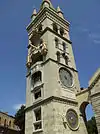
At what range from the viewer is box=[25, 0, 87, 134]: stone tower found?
21422 mm

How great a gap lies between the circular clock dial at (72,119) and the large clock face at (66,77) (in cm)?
409

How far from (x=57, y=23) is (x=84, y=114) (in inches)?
682

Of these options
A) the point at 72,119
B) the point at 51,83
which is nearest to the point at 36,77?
the point at 51,83

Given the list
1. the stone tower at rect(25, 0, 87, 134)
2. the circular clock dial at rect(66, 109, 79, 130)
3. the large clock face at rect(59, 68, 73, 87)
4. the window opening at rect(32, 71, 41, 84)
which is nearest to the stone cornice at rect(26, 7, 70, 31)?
the stone tower at rect(25, 0, 87, 134)

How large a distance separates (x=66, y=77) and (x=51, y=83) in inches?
155

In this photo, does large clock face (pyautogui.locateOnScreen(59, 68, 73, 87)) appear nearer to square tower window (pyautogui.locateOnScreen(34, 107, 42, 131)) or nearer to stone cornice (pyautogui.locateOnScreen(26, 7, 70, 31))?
square tower window (pyautogui.locateOnScreen(34, 107, 42, 131))

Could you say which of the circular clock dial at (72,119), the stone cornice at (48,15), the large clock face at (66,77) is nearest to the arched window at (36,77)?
the large clock face at (66,77)

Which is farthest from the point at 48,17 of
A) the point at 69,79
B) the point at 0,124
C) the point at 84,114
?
the point at 0,124

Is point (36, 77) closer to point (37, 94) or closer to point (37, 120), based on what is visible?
point (37, 94)

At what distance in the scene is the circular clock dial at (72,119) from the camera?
864 inches

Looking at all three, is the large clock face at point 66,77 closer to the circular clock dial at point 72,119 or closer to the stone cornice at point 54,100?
the stone cornice at point 54,100

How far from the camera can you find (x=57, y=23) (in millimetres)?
32938

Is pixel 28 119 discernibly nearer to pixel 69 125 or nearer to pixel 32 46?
pixel 69 125

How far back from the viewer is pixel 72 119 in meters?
22.6
